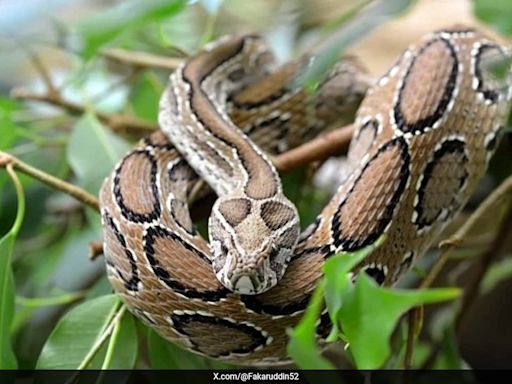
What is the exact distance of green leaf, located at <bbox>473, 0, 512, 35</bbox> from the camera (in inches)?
63.7

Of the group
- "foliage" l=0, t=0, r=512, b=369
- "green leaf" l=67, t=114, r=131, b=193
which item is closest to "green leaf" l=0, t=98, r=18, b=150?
"foliage" l=0, t=0, r=512, b=369

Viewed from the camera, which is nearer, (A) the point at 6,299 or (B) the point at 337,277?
(B) the point at 337,277

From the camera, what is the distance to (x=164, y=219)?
5.59 feet

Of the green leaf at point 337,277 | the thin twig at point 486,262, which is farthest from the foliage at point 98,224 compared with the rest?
the thin twig at point 486,262

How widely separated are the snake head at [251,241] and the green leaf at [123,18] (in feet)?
1.48

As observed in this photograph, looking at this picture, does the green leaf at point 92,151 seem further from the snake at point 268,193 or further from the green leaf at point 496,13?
the green leaf at point 496,13

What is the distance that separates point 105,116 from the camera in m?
2.40

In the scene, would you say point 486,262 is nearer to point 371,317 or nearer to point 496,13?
point 496,13

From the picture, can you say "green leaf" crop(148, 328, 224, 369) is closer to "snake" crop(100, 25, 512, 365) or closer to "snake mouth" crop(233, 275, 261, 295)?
"snake" crop(100, 25, 512, 365)

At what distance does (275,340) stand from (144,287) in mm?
280

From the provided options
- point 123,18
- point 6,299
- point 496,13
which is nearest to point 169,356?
point 6,299

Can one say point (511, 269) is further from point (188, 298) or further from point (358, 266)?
point (188, 298)

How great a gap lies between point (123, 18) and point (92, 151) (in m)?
0.46

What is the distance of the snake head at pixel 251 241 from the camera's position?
1.43 metres
